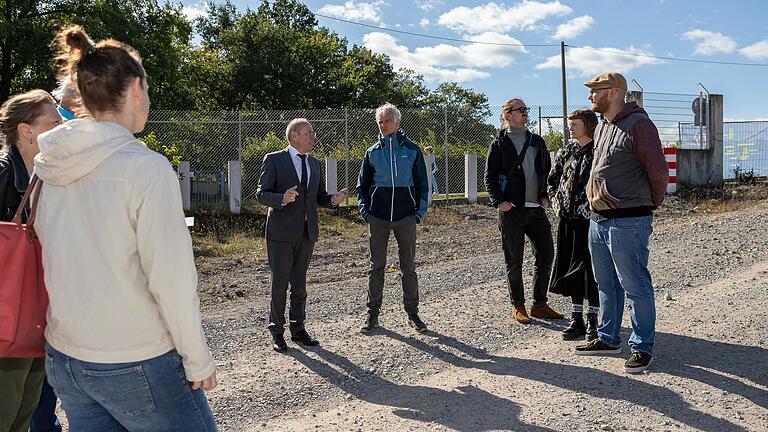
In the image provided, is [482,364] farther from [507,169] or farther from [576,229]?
[507,169]

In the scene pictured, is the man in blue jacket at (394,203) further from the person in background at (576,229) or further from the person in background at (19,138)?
the person in background at (19,138)

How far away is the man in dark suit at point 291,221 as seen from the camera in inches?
240

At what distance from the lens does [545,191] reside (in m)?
6.87

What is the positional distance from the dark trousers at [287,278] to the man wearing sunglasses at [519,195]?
1.94 meters

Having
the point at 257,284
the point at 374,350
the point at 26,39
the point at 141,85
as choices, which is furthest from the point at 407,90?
the point at 141,85

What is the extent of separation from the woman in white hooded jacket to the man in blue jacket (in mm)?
4353

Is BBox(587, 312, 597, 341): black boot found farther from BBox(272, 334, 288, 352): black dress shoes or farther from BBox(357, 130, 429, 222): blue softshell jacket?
BBox(272, 334, 288, 352): black dress shoes

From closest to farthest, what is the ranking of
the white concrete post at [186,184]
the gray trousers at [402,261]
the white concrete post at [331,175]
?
the gray trousers at [402,261]
the white concrete post at [186,184]
the white concrete post at [331,175]

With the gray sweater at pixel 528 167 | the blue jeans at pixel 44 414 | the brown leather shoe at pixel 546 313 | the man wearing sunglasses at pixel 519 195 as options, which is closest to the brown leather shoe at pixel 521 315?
the man wearing sunglasses at pixel 519 195

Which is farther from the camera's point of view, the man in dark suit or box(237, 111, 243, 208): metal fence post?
box(237, 111, 243, 208): metal fence post

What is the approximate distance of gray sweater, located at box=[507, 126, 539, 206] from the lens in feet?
22.5

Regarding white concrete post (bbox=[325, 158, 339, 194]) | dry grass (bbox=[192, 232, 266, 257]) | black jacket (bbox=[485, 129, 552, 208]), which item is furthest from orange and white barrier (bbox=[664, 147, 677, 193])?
black jacket (bbox=[485, 129, 552, 208])

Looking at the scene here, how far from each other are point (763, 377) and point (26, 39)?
67.9 feet

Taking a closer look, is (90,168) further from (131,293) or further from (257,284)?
(257,284)
